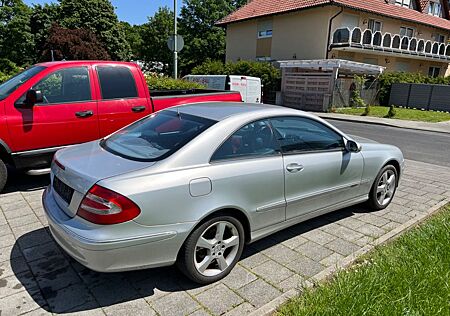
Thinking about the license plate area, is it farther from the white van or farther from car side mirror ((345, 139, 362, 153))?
the white van

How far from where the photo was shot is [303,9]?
72.9 feet

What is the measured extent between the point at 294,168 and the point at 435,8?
37040mm

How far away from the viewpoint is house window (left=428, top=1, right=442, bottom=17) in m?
30.7

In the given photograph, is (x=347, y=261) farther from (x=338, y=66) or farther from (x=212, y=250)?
(x=338, y=66)

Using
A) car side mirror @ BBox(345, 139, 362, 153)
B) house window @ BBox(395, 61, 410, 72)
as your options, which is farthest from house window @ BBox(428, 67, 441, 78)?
car side mirror @ BBox(345, 139, 362, 153)

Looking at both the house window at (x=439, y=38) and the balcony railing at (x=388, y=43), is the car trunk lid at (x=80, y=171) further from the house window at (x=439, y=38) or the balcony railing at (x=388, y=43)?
the house window at (x=439, y=38)

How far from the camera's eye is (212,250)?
→ 280 centimetres

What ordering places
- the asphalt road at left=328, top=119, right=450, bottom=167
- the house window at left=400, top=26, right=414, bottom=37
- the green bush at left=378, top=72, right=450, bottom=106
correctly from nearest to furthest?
the asphalt road at left=328, top=119, right=450, bottom=167 < the green bush at left=378, top=72, right=450, bottom=106 < the house window at left=400, top=26, right=414, bottom=37

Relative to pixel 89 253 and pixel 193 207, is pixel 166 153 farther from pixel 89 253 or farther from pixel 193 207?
pixel 89 253

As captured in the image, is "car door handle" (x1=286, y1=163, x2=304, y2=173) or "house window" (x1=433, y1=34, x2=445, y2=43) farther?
"house window" (x1=433, y1=34, x2=445, y2=43)

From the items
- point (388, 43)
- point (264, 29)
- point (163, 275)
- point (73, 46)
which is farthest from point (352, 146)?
point (73, 46)

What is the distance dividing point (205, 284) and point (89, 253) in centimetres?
101

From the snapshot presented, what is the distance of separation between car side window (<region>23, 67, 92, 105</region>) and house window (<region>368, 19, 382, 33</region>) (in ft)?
80.0

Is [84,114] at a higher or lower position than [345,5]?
lower
